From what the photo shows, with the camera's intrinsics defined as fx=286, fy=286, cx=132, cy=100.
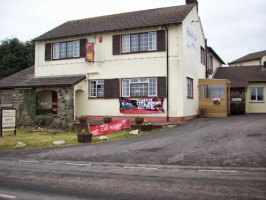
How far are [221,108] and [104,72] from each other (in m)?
9.15

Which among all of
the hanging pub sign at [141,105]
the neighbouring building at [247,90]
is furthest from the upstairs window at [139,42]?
the neighbouring building at [247,90]

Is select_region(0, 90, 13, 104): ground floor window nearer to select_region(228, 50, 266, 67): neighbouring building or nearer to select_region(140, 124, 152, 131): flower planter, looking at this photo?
select_region(140, 124, 152, 131): flower planter

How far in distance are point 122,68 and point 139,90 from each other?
202cm

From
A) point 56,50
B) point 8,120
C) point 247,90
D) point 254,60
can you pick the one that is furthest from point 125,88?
point 254,60

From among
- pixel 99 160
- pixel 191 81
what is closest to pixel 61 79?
pixel 191 81

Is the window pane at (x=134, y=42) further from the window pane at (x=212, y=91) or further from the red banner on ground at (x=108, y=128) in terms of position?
the window pane at (x=212, y=91)

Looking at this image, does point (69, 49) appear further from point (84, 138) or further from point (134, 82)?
point (84, 138)

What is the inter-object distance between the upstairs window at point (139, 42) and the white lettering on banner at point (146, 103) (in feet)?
11.5

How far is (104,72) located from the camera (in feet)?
67.9

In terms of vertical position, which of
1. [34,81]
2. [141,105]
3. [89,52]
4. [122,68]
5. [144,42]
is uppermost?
[144,42]

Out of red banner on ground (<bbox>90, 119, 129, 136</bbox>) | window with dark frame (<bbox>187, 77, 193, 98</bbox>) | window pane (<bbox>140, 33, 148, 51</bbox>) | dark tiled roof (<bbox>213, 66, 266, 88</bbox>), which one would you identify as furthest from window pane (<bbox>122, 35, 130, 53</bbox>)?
dark tiled roof (<bbox>213, 66, 266, 88</bbox>)

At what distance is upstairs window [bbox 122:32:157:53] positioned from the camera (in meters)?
19.5

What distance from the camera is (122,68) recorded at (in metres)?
20.1

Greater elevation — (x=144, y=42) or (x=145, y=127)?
(x=144, y=42)
